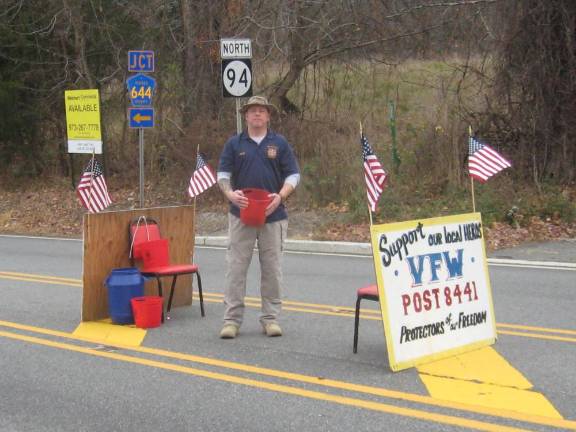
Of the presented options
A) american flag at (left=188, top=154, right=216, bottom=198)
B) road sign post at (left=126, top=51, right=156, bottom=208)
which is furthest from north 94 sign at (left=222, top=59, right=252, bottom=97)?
road sign post at (left=126, top=51, right=156, bottom=208)

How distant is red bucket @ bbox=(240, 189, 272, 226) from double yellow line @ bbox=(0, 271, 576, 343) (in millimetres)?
1860

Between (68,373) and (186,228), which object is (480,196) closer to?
(186,228)

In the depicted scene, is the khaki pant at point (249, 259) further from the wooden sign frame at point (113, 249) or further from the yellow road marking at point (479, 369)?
the yellow road marking at point (479, 369)

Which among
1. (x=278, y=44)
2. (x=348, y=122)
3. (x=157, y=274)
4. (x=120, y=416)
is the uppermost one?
(x=278, y=44)

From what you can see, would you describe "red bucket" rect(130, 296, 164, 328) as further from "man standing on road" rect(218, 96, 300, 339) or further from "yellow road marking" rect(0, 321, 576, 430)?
"man standing on road" rect(218, 96, 300, 339)

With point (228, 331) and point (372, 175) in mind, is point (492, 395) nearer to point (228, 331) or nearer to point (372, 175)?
point (372, 175)

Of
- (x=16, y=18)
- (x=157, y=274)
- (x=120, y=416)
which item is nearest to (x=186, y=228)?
(x=157, y=274)

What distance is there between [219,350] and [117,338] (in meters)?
1.10

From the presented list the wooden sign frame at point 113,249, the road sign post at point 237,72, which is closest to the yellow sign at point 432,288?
the wooden sign frame at point 113,249

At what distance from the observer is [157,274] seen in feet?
27.2

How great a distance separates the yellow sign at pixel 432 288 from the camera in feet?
20.8

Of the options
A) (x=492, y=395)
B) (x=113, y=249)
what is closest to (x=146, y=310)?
(x=113, y=249)

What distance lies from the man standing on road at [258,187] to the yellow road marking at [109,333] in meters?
0.82

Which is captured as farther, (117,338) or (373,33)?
(373,33)
